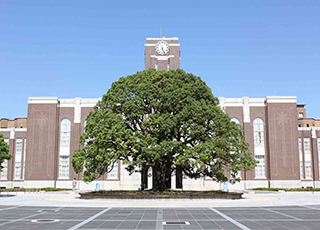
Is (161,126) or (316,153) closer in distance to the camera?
(161,126)

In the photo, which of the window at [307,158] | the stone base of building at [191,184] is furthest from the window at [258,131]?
the window at [307,158]

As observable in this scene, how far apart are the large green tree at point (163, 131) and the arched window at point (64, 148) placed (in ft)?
64.9

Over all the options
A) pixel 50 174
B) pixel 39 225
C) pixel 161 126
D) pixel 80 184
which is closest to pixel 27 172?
pixel 50 174

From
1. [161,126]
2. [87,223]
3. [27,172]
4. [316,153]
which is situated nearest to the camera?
[87,223]

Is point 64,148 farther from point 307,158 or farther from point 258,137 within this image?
point 307,158

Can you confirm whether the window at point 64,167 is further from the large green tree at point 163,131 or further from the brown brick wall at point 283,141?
the brown brick wall at point 283,141

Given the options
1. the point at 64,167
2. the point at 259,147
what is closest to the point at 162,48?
the point at 259,147

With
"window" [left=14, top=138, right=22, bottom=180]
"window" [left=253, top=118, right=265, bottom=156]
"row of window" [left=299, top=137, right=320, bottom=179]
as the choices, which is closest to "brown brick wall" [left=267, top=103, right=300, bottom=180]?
"window" [left=253, top=118, right=265, bottom=156]

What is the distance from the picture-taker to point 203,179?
4597 cm

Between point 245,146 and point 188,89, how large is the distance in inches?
270

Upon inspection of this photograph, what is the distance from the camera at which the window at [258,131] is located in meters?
48.1

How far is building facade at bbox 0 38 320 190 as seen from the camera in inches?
1817

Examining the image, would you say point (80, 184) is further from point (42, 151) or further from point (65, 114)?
point (65, 114)

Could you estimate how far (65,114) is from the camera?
160 feet
